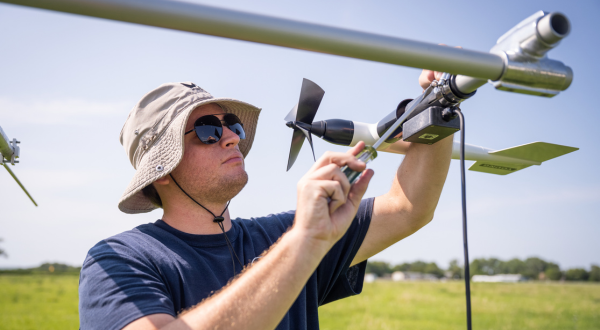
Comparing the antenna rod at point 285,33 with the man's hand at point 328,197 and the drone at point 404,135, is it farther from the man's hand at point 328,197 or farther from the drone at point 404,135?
the drone at point 404,135

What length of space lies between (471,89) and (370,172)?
24.6 inches

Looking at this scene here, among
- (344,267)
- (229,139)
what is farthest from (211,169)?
(344,267)

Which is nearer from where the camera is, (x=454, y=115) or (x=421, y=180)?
(x=454, y=115)

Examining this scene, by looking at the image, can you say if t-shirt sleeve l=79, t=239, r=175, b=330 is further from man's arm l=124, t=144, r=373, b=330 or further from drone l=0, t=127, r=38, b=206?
drone l=0, t=127, r=38, b=206

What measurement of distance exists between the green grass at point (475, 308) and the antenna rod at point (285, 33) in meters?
34.6

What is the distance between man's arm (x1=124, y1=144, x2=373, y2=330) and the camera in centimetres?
161

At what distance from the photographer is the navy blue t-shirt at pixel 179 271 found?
196cm

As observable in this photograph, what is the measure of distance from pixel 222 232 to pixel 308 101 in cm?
117

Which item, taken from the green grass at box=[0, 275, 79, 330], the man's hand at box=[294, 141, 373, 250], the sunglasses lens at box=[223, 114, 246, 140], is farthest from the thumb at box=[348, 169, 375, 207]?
the green grass at box=[0, 275, 79, 330]

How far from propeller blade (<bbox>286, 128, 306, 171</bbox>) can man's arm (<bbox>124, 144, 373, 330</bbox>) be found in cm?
130

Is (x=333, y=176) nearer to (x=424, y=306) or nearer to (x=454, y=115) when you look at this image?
(x=454, y=115)

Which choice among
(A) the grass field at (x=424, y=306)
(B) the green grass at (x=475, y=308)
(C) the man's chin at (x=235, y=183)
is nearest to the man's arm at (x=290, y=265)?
(C) the man's chin at (x=235, y=183)

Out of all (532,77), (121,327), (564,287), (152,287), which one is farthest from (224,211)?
(564,287)

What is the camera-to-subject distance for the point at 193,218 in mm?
2994
